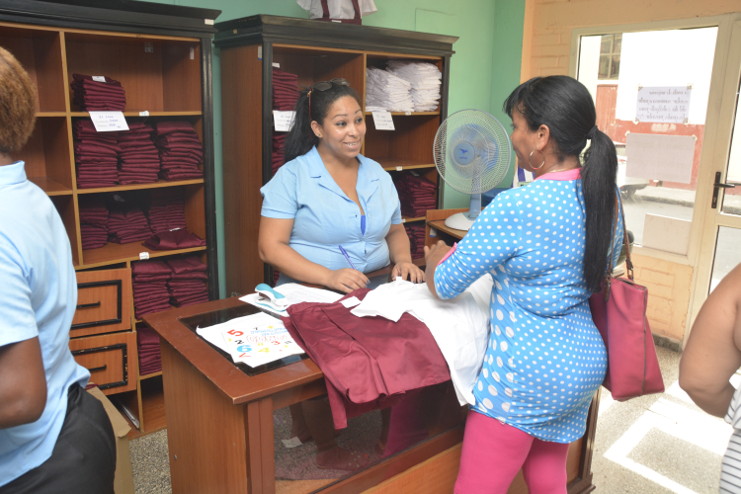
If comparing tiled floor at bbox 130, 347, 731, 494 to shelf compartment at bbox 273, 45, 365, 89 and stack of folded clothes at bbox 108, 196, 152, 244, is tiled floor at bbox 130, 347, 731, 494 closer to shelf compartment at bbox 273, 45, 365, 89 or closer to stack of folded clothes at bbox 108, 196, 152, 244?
stack of folded clothes at bbox 108, 196, 152, 244

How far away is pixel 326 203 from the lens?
219 cm

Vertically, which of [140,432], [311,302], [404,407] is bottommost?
[140,432]

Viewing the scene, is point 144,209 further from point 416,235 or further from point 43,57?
point 416,235

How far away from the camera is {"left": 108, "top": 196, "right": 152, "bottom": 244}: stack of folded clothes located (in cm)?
298

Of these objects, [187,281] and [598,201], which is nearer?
[598,201]

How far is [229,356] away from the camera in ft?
4.82

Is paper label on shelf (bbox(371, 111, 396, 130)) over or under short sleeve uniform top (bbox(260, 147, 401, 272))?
over

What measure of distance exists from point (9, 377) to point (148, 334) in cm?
209

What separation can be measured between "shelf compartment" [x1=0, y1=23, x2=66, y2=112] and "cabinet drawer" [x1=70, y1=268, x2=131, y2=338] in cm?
75

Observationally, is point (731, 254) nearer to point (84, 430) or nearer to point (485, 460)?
point (485, 460)

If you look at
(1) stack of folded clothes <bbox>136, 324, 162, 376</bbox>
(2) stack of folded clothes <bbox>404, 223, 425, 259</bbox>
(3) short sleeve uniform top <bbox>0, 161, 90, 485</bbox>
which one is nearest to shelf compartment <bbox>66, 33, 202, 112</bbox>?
→ (1) stack of folded clothes <bbox>136, 324, 162, 376</bbox>

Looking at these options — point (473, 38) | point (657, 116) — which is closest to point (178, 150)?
point (473, 38)

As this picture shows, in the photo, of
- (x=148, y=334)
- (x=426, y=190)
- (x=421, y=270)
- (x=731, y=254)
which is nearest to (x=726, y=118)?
(x=731, y=254)

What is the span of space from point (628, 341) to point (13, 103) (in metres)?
1.46
